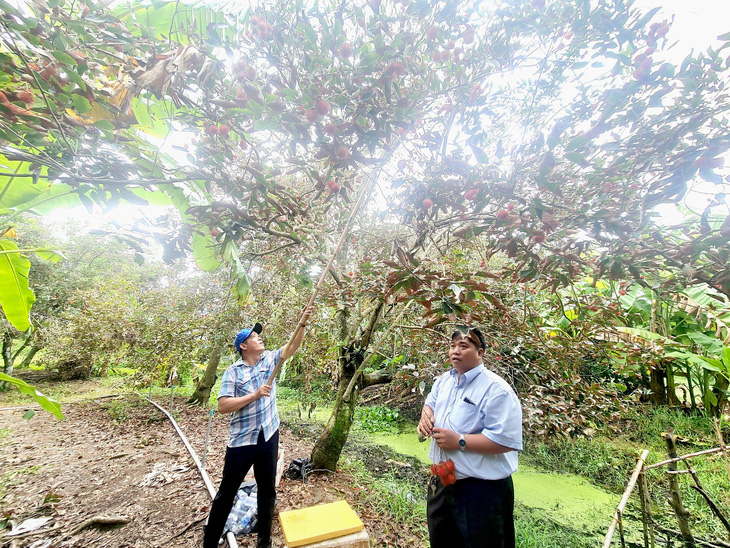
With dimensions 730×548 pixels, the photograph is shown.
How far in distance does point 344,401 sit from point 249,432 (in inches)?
57.3

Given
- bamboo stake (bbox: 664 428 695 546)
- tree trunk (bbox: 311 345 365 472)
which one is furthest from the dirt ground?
bamboo stake (bbox: 664 428 695 546)

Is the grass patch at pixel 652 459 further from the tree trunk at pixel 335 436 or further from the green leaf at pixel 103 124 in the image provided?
the green leaf at pixel 103 124

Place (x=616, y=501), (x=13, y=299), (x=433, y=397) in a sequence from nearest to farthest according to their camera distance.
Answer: (x=13, y=299) < (x=433, y=397) < (x=616, y=501)

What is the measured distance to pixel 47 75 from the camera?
1.12 meters

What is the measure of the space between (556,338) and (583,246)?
1.36 m

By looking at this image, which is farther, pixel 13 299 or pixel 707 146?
pixel 13 299

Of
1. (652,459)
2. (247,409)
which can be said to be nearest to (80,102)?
(247,409)

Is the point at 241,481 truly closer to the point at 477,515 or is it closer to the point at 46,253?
the point at 477,515

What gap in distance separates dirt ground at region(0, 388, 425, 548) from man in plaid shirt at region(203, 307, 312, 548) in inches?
17.4

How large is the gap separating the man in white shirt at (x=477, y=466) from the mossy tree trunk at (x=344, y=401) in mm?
1381

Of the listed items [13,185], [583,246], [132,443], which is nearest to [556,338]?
[583,246]

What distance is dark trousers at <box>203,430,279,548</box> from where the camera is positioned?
1764 mm

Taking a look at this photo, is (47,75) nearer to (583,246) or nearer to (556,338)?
(583,246)

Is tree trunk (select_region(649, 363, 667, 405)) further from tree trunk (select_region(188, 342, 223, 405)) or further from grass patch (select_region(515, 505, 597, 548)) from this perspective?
tree trunk (select_region(188, 342, 223, 405))
